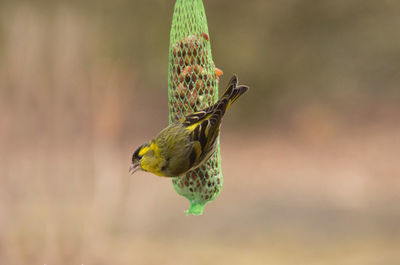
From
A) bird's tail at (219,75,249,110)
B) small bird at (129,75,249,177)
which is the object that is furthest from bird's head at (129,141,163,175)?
bird's tail at (219,75,249,110)

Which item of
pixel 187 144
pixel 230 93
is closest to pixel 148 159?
pixel 187 144

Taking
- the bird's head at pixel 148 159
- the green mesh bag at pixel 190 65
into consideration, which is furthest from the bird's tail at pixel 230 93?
the bird's head at pixel 148 159

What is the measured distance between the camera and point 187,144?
3.23 m

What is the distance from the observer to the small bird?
10.4ft

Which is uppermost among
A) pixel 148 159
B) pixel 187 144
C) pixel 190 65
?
pixel 190 65

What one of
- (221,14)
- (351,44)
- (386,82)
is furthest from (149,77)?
(386,82)

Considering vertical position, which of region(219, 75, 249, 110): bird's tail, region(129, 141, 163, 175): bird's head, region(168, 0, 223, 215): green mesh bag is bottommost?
region(129, 141, 163, 175): bird's head

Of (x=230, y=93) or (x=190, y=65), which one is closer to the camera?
(x=230, y=93)

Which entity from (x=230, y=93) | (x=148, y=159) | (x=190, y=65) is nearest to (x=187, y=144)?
(x=148, y=159)

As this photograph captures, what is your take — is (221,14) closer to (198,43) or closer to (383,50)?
(383,50)

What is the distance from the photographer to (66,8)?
8320mm

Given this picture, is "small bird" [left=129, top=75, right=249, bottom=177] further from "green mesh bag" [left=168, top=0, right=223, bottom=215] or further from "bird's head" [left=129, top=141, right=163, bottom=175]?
"green mesh bag" [left=168, top=0, right=223, bottom=215]

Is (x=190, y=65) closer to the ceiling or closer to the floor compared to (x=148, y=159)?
closer to the ceiling

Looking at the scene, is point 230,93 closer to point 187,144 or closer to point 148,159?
point 187,144
